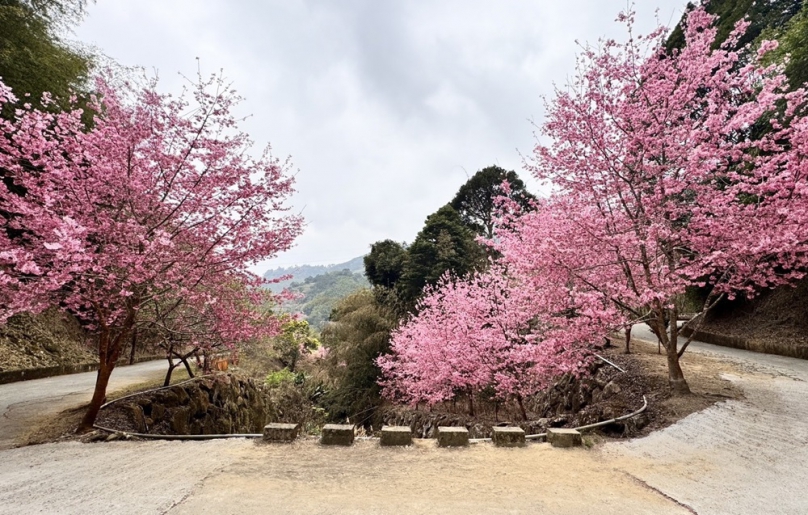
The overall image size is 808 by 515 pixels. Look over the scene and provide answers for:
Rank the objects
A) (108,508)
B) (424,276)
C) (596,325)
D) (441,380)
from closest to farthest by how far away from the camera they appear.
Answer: (108,508), (596,325), (441,380), (424,276)

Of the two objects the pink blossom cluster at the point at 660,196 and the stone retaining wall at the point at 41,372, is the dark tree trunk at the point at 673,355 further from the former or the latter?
the stone retaining wall at the point at 41,372

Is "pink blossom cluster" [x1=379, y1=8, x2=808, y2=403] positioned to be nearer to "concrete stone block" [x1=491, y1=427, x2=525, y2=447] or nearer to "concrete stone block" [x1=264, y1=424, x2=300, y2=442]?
"concrete stone block" [x1=491, y1=427, x2=525, y2=447]

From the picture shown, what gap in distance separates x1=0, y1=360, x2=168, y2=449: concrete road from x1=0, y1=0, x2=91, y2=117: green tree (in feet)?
18.3

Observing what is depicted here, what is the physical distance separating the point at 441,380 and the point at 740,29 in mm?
8741

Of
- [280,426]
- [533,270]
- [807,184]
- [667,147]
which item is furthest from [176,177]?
[807,184]

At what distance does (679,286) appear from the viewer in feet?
16.6

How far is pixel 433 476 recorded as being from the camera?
3367 millimetres

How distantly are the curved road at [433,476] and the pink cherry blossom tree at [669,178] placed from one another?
1853 millimetres

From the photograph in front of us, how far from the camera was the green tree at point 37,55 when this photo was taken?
24.2 ft

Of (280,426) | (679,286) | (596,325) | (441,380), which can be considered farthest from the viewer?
(441,380)

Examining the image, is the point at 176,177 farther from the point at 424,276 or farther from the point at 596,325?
the point at 424,276

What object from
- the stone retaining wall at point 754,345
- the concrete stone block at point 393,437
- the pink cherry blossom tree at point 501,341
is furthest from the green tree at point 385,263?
the concrete stone block at point 393,437

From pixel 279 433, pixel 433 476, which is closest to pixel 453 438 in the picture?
pixel 433 476

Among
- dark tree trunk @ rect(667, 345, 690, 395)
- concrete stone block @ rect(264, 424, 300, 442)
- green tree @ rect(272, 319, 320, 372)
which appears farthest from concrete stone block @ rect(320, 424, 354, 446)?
green tree @ rect(272, 319, 320, 372)
